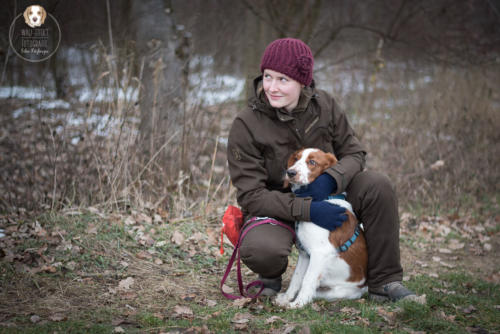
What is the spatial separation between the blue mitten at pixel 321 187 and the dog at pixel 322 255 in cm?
4

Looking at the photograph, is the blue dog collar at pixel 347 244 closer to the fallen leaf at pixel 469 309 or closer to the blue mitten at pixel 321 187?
the blue mitten at pixel 321 187

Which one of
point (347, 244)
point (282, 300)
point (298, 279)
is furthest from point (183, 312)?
point (347, 244)

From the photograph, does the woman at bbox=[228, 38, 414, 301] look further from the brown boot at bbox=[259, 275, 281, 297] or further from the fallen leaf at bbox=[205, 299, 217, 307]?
the fallen leaf at bbox=[205, 299, 217, 307]

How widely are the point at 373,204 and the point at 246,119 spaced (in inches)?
44.8

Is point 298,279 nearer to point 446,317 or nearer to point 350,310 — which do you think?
point 350,310

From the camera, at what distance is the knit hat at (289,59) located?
3.21m

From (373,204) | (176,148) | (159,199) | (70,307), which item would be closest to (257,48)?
(176,148)

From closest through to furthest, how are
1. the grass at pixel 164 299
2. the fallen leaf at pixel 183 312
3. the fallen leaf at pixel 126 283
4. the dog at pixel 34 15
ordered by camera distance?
1. the grass at pixel 164 299
2. the fallen leaf at pixel 183 312
3. the fallen leaf at pixel 126 283
4. the dog at pixel 34 15

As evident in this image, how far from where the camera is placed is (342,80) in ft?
28.8

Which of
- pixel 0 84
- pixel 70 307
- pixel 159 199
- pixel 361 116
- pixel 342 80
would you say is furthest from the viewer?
pixel 342 80

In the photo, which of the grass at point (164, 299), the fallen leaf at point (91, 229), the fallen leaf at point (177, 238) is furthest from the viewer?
the fallen leaf at point (177, 238)

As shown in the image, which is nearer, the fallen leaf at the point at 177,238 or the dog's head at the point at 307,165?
the dog's head at the point at 307,165

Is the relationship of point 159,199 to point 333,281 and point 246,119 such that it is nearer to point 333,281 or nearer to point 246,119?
point 246,119

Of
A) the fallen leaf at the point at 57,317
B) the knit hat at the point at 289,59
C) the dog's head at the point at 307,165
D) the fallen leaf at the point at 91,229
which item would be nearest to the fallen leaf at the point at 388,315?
the dog's head at the point at 307,165
